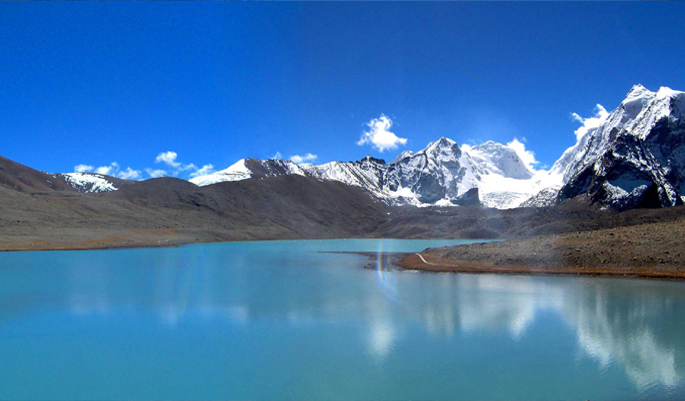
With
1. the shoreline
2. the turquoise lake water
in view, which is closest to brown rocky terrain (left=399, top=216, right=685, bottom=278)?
the shoreline

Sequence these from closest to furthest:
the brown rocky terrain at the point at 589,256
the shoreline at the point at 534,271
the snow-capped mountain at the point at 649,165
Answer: the shoreline at the point at 534,271 → the brown rocky terrain at the point at 589,256 → the snow-capped mountain at the point at 649,165

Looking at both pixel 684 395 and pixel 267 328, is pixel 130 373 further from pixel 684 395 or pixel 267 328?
pixel 684 395

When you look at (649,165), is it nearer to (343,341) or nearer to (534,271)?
(534,271)

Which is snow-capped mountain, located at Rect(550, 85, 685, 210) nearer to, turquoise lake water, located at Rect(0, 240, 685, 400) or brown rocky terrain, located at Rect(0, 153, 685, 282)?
brown rocky terrain, located at Rect(0, 153, 685, 282)

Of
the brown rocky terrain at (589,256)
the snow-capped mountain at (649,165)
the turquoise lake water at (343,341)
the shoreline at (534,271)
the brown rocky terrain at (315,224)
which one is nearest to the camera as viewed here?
the turquoise lake water at (343,341)

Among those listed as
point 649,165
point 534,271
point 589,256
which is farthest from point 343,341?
point 649,165

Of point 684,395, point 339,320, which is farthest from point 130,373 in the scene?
point 684,395

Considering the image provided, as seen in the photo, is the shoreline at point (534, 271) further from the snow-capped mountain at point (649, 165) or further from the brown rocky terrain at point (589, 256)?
the snow-capped mountain at point (649, 165)

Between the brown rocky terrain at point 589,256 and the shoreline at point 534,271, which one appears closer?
the shoreline at point 534,271

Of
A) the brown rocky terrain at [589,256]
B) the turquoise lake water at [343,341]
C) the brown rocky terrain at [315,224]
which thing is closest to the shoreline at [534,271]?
the brown rocky terrain at [589,256]
